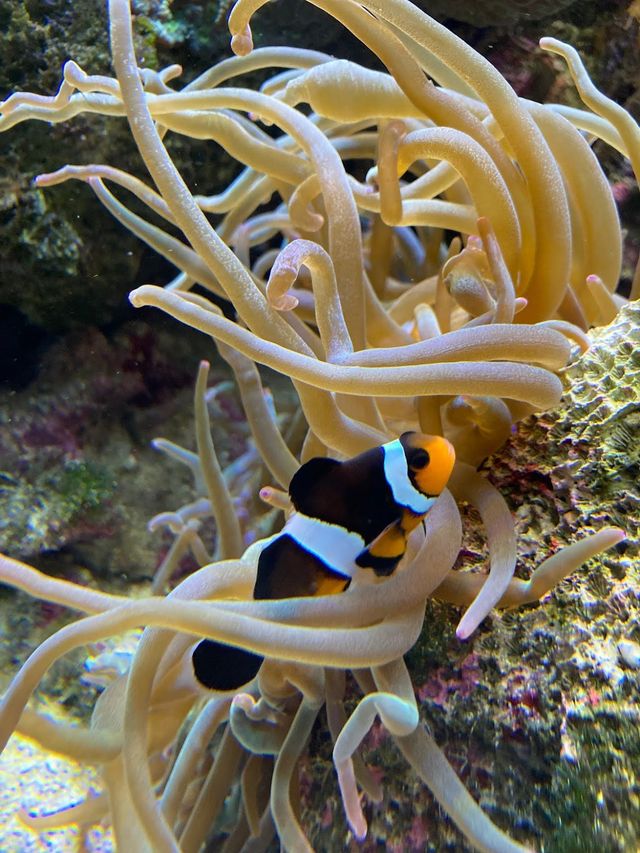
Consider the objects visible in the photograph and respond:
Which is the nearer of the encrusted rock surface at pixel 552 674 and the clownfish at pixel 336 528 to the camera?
the encrusted rock surface at pixel 552 674

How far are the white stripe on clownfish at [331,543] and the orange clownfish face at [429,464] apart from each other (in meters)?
0.11

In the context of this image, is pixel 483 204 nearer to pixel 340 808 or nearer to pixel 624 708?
pixel 624 708

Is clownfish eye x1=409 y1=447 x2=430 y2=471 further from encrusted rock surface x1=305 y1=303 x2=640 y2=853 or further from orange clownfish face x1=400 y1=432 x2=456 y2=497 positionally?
encrusted rock surface x1=305 y1=303 x2=640 y2=853

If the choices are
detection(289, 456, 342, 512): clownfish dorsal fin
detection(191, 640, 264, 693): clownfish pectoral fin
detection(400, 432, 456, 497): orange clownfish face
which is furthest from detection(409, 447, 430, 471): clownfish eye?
detection(191, 640, 264, 693): clownfish pectoral fin

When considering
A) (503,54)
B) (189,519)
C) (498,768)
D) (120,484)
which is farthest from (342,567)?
(503,54)

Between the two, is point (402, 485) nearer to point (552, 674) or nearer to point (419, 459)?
point (419, 459)

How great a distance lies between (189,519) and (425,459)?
0.89m

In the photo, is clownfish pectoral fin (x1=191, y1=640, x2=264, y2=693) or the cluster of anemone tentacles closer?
the cluster of anemone tentacles

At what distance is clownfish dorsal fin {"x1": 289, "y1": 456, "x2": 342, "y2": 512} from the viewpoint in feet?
2.76

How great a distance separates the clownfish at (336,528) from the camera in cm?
79

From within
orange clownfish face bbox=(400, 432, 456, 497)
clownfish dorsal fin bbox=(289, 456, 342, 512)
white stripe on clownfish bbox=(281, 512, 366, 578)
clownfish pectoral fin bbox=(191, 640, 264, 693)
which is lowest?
clownfish pectoral fin bbox=(191, 640, 264, 693)

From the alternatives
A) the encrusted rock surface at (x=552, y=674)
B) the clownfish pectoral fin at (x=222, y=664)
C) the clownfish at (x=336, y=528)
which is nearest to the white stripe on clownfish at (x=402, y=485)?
Result: the clownfish at (x=336, y=528)

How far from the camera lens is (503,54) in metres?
1.59

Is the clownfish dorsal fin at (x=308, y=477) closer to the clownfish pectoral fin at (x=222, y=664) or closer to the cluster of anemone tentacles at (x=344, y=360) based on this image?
the cluster of anemone tentacles at (x=344, y=360)
